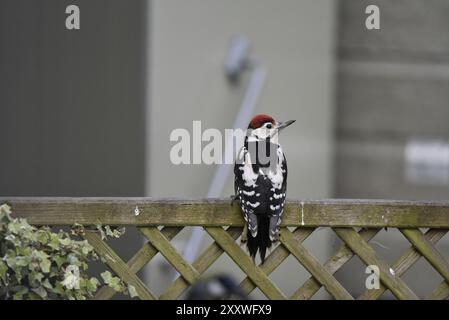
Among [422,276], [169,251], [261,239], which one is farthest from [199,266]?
[422,276]

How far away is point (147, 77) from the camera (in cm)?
466

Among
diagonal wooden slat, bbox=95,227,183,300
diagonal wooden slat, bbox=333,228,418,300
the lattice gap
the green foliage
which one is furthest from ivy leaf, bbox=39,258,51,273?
the lattice gap

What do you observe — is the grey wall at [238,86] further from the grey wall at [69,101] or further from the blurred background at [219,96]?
the grey wall at [69,101]

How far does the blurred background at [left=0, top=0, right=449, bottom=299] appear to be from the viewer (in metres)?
4.66

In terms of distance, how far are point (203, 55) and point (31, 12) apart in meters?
0.93

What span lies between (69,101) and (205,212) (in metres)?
2.12

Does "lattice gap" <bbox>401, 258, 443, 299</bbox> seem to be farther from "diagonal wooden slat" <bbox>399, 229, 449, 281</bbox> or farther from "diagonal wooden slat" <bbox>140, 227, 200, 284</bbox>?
"diagonal wooden slat" <bbox>140, 227, 200, 284</bbox>

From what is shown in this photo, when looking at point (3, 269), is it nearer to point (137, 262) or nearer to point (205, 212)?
point (137, 262)

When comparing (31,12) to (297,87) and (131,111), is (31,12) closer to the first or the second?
(131,111)

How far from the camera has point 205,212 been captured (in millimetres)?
2740

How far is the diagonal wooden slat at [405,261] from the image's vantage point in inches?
110

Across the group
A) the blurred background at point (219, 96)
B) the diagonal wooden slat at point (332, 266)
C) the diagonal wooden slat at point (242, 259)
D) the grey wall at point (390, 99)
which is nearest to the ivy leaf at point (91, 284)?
the diagonal wooden slat at point (242, 259)
